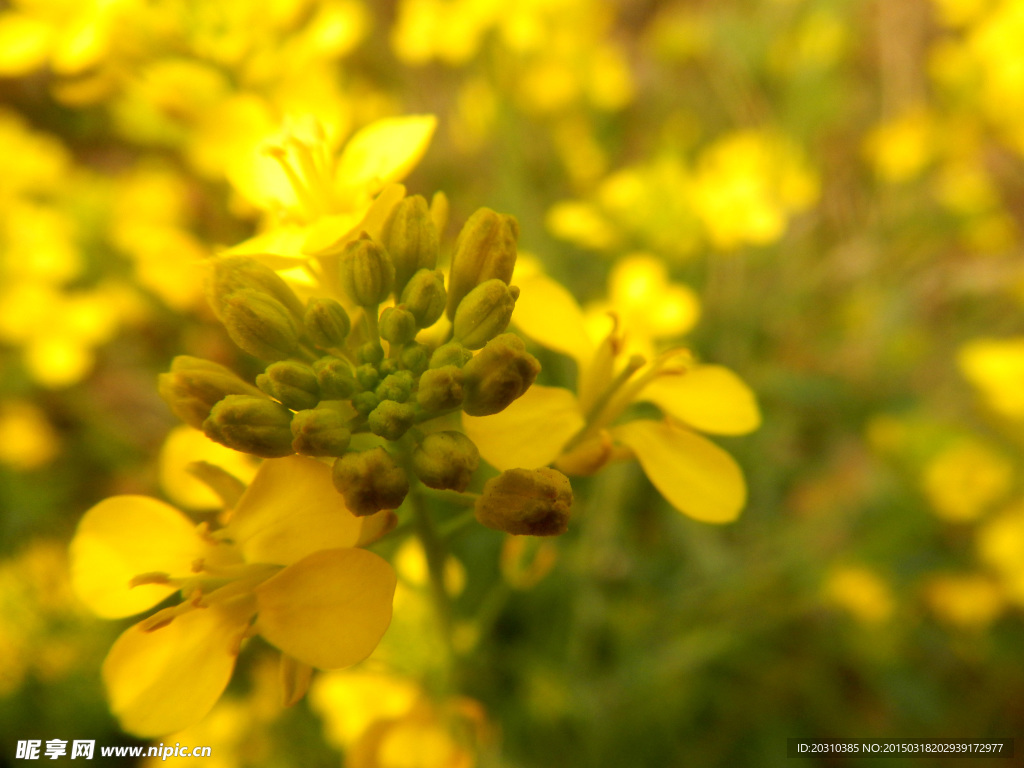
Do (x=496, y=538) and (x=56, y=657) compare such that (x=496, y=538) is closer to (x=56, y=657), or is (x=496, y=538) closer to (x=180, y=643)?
(x=180, y=643)

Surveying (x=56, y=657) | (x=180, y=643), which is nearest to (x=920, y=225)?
(x=180, y=643)

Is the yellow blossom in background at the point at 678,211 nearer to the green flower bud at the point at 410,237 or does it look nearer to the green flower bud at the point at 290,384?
the green flower bud at the point at 410,237

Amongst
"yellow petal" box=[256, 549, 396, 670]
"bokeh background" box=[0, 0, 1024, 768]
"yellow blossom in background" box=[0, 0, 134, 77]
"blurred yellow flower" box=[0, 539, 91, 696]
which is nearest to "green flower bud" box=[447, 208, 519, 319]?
"yellow petal" box=[256, 549, 396, 670]

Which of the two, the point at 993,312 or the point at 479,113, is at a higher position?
the point at 479,113

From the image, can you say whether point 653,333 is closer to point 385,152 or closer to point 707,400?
point 707,400

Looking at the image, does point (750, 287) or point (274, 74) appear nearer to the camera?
point (274, 74)

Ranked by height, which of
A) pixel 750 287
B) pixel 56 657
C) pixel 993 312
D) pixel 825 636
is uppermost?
pixel 750 287
